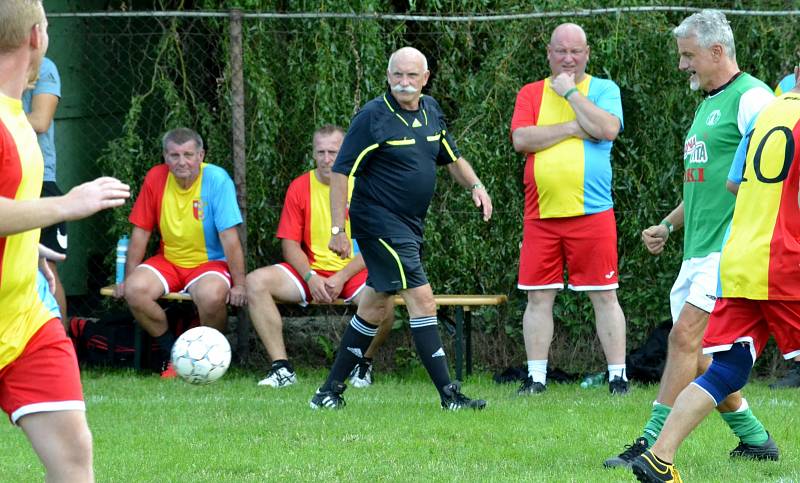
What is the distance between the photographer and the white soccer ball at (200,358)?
6.86 m

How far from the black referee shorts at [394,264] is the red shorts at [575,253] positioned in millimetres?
1299

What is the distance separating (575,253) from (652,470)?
11.1 ft

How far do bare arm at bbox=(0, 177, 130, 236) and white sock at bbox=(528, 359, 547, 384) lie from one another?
16.3 feet

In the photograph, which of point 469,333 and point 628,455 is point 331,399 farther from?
point 628,455

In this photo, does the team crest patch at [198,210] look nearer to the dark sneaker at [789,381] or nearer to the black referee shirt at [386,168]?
the black referee shirt at [386,168]

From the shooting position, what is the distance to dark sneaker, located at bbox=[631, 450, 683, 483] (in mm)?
4625

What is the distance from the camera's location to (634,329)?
8.81m

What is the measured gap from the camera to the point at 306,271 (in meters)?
8.49

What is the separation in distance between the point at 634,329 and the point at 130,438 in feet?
13.8

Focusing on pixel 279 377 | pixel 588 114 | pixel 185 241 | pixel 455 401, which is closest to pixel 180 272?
pixel 185 241

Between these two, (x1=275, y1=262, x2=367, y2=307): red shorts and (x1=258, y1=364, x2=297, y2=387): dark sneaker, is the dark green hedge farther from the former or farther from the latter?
(x1=258, y1=364, x2=297, y2=387): dark sneaker

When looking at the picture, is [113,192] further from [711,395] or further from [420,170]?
[420,170]

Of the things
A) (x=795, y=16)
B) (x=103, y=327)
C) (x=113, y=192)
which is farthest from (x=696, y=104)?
(x=113, y=192)

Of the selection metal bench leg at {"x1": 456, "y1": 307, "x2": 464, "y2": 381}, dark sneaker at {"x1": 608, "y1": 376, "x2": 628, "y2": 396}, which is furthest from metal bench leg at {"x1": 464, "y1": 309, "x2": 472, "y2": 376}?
dark sneaker at {"x1": 608, "y1": 376, "x2": 628, "y2": 396}
